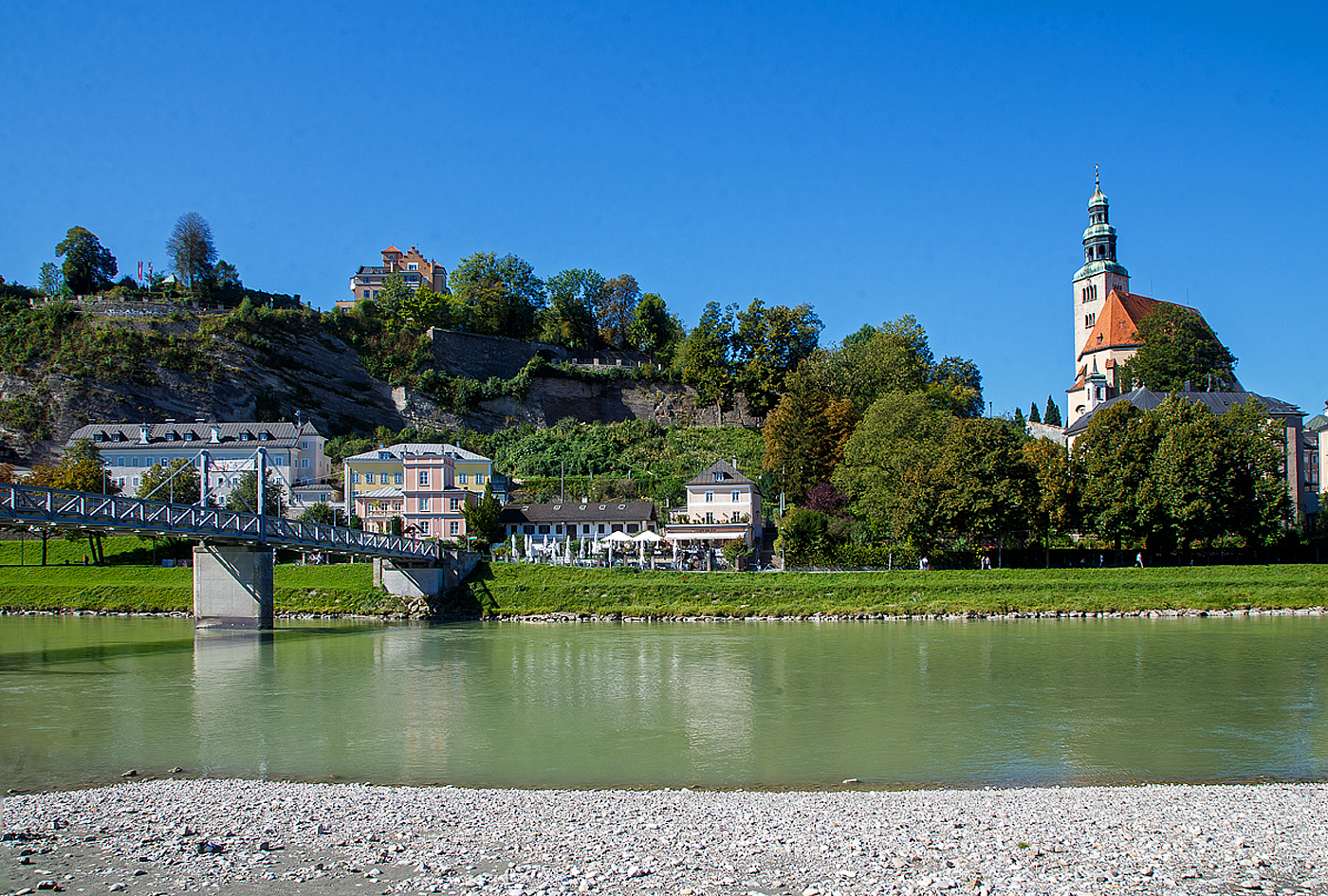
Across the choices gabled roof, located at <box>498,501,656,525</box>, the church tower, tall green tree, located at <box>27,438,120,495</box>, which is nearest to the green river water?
tall green tree, located at <box>27,438,120,495</box>

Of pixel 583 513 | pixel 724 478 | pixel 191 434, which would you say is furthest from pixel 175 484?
pixel 724 478

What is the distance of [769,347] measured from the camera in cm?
6925

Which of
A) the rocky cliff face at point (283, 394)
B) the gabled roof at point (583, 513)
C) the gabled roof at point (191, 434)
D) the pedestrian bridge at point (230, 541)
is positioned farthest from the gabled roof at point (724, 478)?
the gabled roof at point (191, 434)

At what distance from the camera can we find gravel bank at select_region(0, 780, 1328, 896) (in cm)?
851

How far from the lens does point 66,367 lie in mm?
65375

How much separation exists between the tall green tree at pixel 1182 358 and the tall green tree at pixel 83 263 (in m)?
81.4

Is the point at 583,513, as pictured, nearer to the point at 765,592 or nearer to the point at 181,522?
A: the point at 765,592

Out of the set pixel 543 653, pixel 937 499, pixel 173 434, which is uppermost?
pixel 173 434

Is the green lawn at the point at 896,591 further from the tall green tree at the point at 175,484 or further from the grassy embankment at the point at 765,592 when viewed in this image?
the tall green tree at the point at 175,484

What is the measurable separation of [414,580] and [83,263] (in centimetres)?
5753

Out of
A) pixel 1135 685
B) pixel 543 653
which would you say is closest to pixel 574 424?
pixel 543 653

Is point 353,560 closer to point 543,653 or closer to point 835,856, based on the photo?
point 543,653

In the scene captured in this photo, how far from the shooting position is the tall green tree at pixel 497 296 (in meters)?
82.2

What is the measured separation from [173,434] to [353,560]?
25.6 metres
